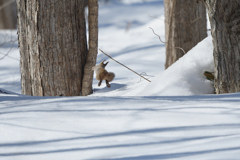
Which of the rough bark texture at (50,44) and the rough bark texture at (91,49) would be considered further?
the rough bark texture at (91,49)

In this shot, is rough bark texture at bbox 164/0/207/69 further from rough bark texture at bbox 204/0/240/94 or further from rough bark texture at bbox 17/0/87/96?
rough bark texture at bbox 204/0/240/94

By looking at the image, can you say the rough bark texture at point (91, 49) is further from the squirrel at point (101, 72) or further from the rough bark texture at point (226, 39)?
the rough bark texture at point (226, 39)

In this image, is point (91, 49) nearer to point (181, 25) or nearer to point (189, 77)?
point (189, 77)

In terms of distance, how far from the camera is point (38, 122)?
1.55m

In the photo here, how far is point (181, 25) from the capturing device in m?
4.37

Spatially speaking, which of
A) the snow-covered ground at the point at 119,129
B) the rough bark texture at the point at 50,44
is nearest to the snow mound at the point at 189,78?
the rough bark texture at the point at 50,44

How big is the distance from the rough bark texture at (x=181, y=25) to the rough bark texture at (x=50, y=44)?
1.34 m

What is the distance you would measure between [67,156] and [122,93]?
96.7 inches

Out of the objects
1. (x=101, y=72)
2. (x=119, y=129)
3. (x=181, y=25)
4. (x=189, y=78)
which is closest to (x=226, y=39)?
(x=189, y=78)

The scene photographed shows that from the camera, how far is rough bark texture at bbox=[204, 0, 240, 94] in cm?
256

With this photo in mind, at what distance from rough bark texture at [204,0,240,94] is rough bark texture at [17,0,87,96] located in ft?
4.87

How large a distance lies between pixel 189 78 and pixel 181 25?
1466 millimetres

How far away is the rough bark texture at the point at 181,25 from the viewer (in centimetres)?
435

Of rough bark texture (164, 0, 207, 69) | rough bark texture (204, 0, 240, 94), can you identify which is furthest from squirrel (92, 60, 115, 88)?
rough bark texture (204, 0, 240, 94)
